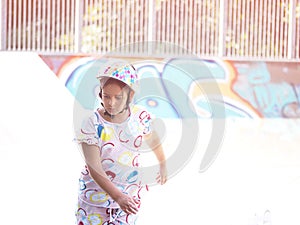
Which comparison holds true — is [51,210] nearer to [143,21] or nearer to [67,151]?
[67,151]

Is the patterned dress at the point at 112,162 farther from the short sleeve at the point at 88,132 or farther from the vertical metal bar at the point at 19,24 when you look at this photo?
the vertical metal bar at the point at 19,24

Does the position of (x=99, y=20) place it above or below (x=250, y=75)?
above

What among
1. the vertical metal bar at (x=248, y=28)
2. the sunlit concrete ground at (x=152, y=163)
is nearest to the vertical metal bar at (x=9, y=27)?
the sunlit concrete ground at (x=152, y=163)

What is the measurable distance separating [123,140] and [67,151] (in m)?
6.53

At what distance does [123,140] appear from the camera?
332 cm

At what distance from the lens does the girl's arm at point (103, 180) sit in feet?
10.6

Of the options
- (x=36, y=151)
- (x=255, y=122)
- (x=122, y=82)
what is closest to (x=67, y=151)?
(x=36, y=151)

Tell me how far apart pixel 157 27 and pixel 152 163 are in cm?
864

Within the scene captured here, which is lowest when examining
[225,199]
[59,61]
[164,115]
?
[225,199]

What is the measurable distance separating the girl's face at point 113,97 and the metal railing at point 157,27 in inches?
371

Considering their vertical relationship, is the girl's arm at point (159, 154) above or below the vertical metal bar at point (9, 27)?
below

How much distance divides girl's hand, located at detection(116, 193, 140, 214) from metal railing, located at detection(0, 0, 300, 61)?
378 inches

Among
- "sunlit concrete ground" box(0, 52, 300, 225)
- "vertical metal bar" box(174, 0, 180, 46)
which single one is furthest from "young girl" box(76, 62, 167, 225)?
"vertical metal bar" box(174, 0, 180, 46)

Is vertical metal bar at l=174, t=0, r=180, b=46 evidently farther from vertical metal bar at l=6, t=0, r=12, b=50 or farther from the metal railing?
vertical metal bar at l=6, t=0, r=12, b=50
